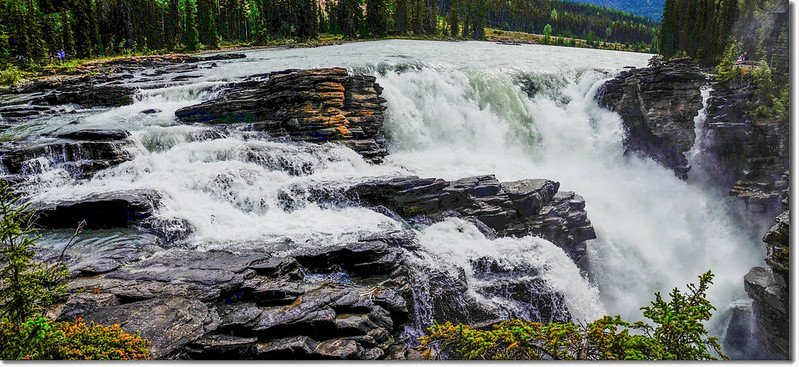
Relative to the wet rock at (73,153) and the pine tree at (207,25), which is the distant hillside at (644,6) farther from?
the pine tree at (207,25)

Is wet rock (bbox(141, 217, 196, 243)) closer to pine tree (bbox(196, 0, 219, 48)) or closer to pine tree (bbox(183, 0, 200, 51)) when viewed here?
pine tree (bbox(183, 0, 200, 51))

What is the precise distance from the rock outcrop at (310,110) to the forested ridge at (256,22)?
12.9 feet

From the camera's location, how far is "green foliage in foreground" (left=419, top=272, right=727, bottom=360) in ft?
11.4

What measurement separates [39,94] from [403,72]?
1318 cm

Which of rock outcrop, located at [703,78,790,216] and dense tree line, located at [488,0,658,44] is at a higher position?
dense tree line, located at [488,0,658,44]

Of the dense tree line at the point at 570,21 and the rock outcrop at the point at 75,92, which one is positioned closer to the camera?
the rock outcrop at the point at 75,92

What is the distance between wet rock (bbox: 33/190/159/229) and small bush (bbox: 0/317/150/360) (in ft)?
13.8

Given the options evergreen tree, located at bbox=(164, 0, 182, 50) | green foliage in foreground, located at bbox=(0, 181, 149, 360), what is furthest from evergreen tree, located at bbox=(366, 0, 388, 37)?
green foliage in foreground, located at bbox=(0, 181, 149, 360)

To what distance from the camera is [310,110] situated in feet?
42.8

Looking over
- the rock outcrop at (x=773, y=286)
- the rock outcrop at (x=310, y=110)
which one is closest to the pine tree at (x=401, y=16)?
the rock outcrop at (x=310, y=110)

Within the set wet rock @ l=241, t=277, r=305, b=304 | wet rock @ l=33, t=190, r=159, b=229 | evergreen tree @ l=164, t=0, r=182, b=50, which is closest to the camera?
wet rock @ l=241, t=277, r=305, b=304

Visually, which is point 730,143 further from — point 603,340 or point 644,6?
point 603,340

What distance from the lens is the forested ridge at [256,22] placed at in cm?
1224

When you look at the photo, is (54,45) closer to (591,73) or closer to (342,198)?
(342,198)
